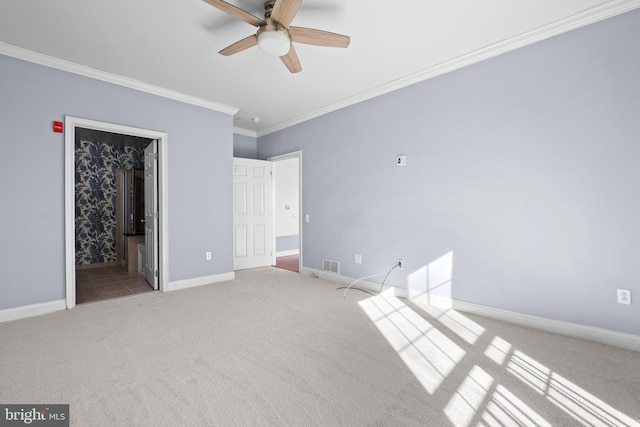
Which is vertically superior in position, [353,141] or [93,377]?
[353,141]

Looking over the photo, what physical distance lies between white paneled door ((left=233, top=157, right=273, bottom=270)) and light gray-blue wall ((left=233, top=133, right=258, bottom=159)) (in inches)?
23.4

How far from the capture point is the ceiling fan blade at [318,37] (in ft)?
7.07

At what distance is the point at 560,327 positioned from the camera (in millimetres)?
2494

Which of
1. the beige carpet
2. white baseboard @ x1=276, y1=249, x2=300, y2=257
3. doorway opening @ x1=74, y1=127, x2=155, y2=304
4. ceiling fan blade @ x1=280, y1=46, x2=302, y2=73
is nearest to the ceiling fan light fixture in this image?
ceiling fan blade @ x1=280, y1=46, x2=302, y2=73

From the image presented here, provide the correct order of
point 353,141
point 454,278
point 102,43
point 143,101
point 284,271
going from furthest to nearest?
point 284,271
point 353,141
point 143,101
point 454,278
point 102,43

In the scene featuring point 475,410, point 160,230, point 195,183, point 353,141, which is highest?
point 353,141

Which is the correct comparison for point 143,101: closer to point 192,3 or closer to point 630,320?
point 192,3

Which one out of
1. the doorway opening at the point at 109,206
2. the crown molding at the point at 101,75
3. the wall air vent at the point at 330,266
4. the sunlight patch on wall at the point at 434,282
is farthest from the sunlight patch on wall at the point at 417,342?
the doorway opening at the point at 109,206

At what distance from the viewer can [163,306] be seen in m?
3.27

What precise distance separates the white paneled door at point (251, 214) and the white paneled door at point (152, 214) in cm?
135

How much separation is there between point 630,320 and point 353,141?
3.34m

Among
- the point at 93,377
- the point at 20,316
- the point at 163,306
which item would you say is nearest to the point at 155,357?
the point at 93,377

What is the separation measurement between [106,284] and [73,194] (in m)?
1.69

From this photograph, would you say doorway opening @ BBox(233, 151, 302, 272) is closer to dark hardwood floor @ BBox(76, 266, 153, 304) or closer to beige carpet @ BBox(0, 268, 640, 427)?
dark hardwood floor @ BBox(76, 266, 153, 304)
